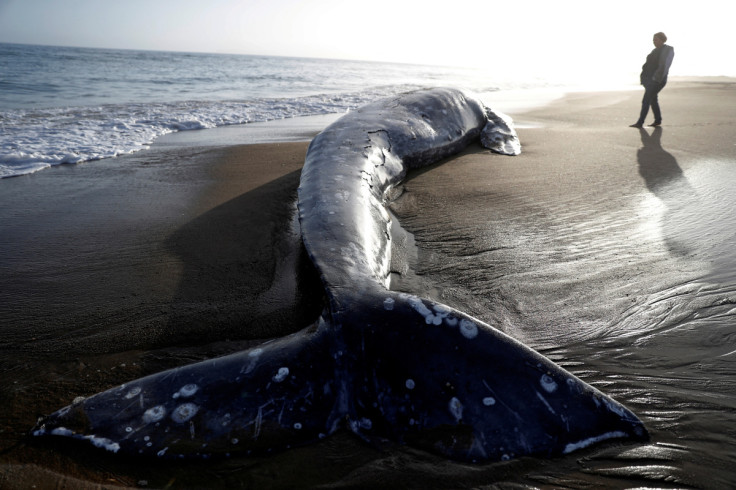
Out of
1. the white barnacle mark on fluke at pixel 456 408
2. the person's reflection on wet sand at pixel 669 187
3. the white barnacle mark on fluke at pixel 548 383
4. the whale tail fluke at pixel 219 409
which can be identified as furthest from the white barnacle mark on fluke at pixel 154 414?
the person's reflection on wet sand at pixel 669 187

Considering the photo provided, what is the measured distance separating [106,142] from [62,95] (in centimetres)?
869

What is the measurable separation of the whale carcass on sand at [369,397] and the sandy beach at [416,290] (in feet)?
0.24

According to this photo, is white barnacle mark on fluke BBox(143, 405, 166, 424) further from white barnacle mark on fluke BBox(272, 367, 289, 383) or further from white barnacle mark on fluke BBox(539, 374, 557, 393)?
white barnacle mark on fluke BBox(539, 374, 557, 393)

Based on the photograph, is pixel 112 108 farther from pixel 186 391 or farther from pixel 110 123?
pixel 186 391

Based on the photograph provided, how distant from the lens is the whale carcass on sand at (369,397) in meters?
1.63

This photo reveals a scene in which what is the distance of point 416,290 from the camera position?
2975mm

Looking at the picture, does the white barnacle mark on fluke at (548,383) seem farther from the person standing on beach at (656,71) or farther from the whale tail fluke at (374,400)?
the person standing on beach at (656,71)

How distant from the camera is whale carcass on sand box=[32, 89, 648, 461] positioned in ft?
5.34

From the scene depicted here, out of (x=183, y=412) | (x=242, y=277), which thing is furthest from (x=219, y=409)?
(x=242, y=277)

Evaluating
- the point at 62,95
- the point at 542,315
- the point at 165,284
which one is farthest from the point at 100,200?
the point at 62,95

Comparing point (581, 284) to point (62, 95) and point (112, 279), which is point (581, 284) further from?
point (62, 95)

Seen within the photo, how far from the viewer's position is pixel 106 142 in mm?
7660

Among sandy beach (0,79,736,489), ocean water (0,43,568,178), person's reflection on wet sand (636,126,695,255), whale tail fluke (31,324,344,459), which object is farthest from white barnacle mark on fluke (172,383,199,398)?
ocean water (0,43,568,178)

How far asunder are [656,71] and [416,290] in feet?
30.1
